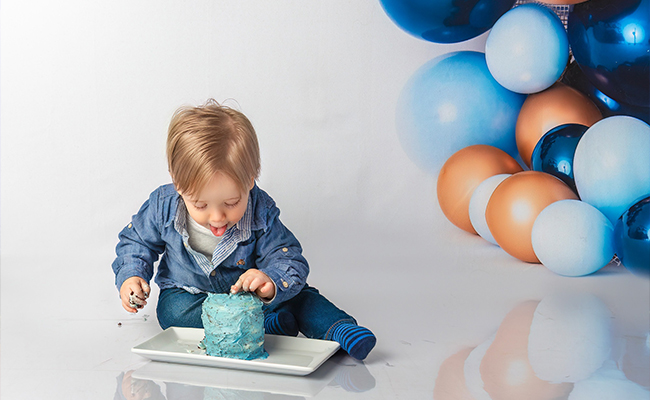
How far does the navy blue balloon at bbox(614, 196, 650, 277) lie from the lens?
1744 millimetres

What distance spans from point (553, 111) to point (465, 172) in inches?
12.9

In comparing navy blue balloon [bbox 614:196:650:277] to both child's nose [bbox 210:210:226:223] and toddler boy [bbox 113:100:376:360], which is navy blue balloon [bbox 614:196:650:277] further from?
child's nose [bbox 210:210:226:223]

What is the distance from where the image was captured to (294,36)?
207cm

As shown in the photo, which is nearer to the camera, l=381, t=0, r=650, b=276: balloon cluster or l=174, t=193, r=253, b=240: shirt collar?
l=174, t=193, r=253, b=240: shirt collar

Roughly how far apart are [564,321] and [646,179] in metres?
0.51

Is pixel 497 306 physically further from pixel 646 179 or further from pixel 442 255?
pixel 646 179

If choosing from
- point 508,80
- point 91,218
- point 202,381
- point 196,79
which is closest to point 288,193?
point 196,79

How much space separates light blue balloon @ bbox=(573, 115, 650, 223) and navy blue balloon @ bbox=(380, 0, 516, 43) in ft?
1.60

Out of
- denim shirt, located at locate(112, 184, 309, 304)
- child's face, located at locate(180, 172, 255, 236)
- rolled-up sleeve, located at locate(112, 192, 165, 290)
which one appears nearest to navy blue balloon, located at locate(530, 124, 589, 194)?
denim shirt, located at locate(112, 184, 309, 304)

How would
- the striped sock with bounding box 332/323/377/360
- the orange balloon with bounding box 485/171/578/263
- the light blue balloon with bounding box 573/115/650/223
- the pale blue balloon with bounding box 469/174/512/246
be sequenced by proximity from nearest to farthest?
the striped sock with bounding box 332/323/377/360
the light blue balloon with bounding box 573/115/650/223
the orange balloon with bounding box 485/171/578/263
the pale blue balloon with bounding box 469/174/512/246

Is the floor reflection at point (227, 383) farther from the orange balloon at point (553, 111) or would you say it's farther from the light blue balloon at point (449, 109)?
the orange balloon at point (553, 111)

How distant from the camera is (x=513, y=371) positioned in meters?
1.29

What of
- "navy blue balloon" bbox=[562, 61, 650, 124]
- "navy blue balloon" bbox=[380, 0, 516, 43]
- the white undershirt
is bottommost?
the white undershirt

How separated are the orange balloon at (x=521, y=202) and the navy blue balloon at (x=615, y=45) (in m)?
0.32
